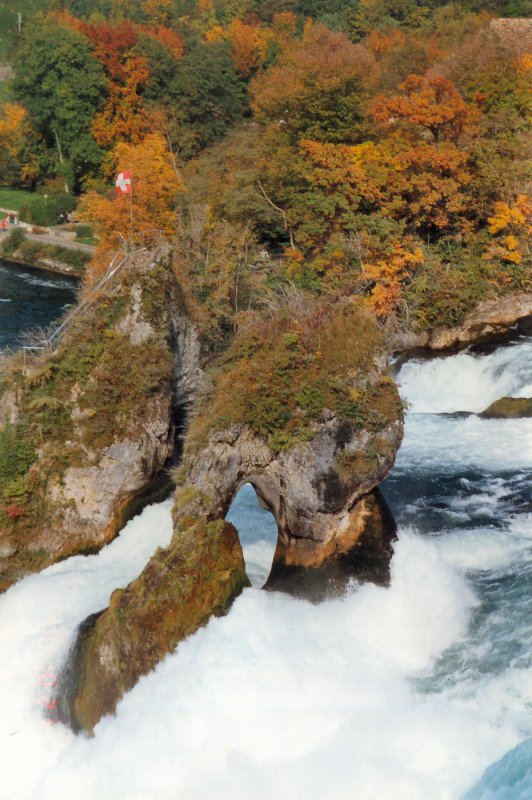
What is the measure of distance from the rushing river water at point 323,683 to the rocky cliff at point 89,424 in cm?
115

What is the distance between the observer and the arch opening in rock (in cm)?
1778

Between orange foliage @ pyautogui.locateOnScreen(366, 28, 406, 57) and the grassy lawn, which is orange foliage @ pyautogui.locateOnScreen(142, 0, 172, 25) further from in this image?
orange foliage @ pyautogui.locateOnScreen(366, 28, 406, 57)

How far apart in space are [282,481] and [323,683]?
4.89 metres

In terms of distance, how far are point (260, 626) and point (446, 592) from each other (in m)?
4.16

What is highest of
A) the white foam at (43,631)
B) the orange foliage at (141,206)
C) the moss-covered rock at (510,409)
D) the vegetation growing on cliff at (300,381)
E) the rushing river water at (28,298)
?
the vegetation growing on cliff at (300,381)

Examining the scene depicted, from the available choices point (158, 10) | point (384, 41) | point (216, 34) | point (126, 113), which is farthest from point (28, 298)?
point (158, 10)

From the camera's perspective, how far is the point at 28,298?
43125 millimetres

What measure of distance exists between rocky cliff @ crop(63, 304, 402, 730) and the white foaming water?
676 cm

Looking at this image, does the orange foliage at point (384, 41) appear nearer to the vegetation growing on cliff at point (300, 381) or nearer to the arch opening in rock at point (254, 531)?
the vegetation growing on cliff at point (300, 381)

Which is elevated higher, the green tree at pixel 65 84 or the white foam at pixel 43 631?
the green tree at pixel 65 84

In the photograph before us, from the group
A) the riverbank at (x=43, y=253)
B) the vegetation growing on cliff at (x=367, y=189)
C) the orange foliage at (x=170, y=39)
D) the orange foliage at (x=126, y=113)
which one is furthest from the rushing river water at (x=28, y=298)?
the orange foliage at (x=170, y=39)

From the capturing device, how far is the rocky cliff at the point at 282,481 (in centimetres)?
1573

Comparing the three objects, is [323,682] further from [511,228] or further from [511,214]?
[511,228]

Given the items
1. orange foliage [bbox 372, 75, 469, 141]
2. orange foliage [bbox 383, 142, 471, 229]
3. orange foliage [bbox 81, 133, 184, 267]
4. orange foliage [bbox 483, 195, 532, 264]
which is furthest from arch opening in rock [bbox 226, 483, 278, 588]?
orange foliage [bbox 372, 75, 469, 141]
